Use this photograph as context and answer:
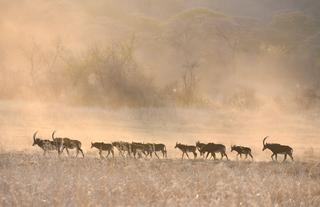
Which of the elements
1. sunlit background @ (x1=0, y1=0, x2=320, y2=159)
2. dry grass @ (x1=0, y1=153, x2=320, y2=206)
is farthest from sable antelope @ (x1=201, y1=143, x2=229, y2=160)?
dry grass @ (x1=0, y1=153, x2=320, y2=206)

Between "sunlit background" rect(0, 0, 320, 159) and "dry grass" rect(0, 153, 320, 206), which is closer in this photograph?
"dry grass" rect(0, 153, 320, 206)

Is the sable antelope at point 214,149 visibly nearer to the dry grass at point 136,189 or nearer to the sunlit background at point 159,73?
the sunlit background at point 159,73

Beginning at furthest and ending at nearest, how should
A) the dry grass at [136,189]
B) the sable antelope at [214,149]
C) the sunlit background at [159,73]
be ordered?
1. the sunlit background at [159,73]
2. the sable antelope at [214,149]
3. the dry grass at [136,189]

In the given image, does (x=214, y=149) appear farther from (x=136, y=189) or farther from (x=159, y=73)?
(x=159, y=73)

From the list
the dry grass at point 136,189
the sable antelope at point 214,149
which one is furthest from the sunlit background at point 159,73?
the dry grass at point 136,189

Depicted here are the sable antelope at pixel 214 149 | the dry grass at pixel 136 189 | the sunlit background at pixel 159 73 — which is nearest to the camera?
the dry grass at pixel 136 189

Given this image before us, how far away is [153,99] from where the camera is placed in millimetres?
47281

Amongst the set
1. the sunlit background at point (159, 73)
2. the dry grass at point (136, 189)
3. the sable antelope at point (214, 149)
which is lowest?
the dry grass at point (136, 189)

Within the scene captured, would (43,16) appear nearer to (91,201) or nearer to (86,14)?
(86,14)

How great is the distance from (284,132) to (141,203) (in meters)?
24.7

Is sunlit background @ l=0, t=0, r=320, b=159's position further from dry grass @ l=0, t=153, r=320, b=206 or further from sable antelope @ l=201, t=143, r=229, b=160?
dry grass @ l=0, t=153, r=320, b=206

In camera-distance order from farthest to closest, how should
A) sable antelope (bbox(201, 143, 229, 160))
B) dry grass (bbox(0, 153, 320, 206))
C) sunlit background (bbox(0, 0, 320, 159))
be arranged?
1. sunlit background (bbox(0, 0, 320, 159))
2. sable antelope (bbox(201, 143, 229, 160))
3. dry grass (bbox(0, 153, 320, 206))

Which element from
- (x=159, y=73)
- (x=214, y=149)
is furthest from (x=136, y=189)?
(x=159, y=73)

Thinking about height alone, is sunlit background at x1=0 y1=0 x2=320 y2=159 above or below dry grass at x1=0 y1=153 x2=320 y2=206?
above
